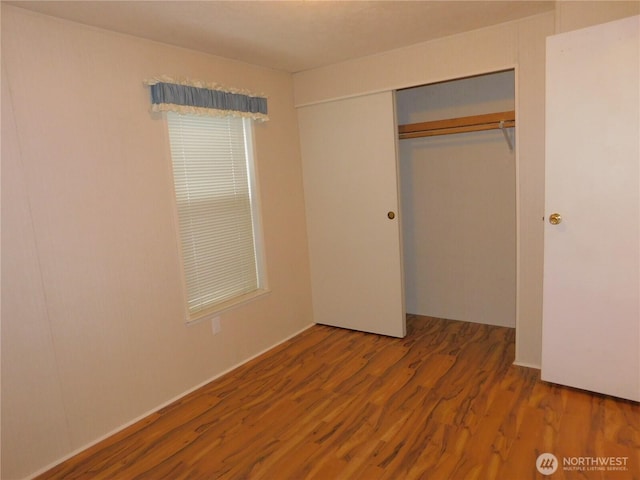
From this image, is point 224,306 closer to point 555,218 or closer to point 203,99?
point 203,99

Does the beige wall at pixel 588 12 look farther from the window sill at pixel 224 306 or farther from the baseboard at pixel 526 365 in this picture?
the window sill at pixel 224 306

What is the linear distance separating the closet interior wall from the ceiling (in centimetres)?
79

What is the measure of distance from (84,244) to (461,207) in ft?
9.33

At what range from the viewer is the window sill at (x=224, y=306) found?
2855mm

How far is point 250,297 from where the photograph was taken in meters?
3.25

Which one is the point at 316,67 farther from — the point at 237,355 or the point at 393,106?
the point at 237,355

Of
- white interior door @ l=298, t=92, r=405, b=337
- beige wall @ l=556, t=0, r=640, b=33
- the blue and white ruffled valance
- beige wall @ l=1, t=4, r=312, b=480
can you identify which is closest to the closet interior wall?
white interior door @ l=298, t=92, r=405, b=337

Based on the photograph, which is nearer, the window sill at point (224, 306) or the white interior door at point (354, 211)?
the window sill at point (224, 306)

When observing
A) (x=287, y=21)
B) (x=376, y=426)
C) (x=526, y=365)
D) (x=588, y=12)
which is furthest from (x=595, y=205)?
(x=287, y=21)

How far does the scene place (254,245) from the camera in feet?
11.1

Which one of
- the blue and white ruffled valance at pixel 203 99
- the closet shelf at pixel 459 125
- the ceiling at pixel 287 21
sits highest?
the ceiling at pixel 287 21

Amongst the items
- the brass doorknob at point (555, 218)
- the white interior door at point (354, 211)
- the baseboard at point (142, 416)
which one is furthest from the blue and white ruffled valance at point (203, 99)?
the brass doorknob at point (555, 218)

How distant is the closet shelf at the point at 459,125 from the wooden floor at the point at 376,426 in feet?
5.42

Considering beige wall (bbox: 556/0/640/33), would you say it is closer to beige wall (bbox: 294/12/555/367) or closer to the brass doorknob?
beige wall (bbox: 294/12/555/367)
